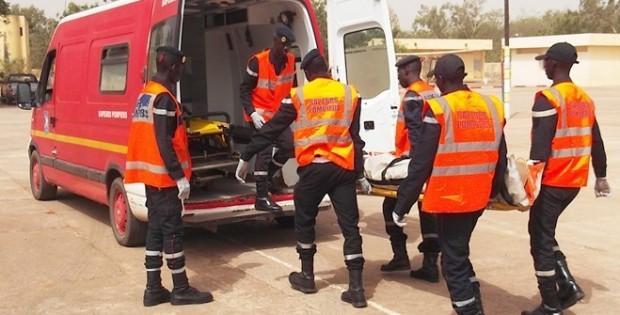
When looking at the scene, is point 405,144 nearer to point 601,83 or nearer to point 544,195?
point 544,195

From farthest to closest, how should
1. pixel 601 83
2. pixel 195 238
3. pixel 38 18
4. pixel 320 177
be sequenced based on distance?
pixel 38 18 → pixel 601 83 → pixel 195 238 → pixel 320 177

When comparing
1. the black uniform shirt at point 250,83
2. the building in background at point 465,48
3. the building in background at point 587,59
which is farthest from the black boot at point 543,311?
the building in background at point 465,48

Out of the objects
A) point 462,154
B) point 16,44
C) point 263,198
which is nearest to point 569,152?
point 462,154

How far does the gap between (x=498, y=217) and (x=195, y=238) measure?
358cm

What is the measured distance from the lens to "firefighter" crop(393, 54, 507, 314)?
4414mm

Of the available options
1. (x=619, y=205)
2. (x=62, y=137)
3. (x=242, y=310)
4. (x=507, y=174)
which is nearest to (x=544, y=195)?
(x=507, y=174)

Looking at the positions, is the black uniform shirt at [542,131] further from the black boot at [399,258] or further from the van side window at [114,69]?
the van side window at [114,69]

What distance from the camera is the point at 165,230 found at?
5.61 m

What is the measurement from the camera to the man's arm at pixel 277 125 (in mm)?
5559

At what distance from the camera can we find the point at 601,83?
189ft

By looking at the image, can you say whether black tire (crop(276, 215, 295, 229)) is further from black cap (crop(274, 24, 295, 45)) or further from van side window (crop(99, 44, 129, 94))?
van side window (crop(99, 44, 129, 94))

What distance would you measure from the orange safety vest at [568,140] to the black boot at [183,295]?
263cm

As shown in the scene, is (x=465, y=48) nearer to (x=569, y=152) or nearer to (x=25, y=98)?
(x=25, y=98)

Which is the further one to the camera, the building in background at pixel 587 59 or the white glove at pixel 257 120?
the building in background at pixel 587 59
